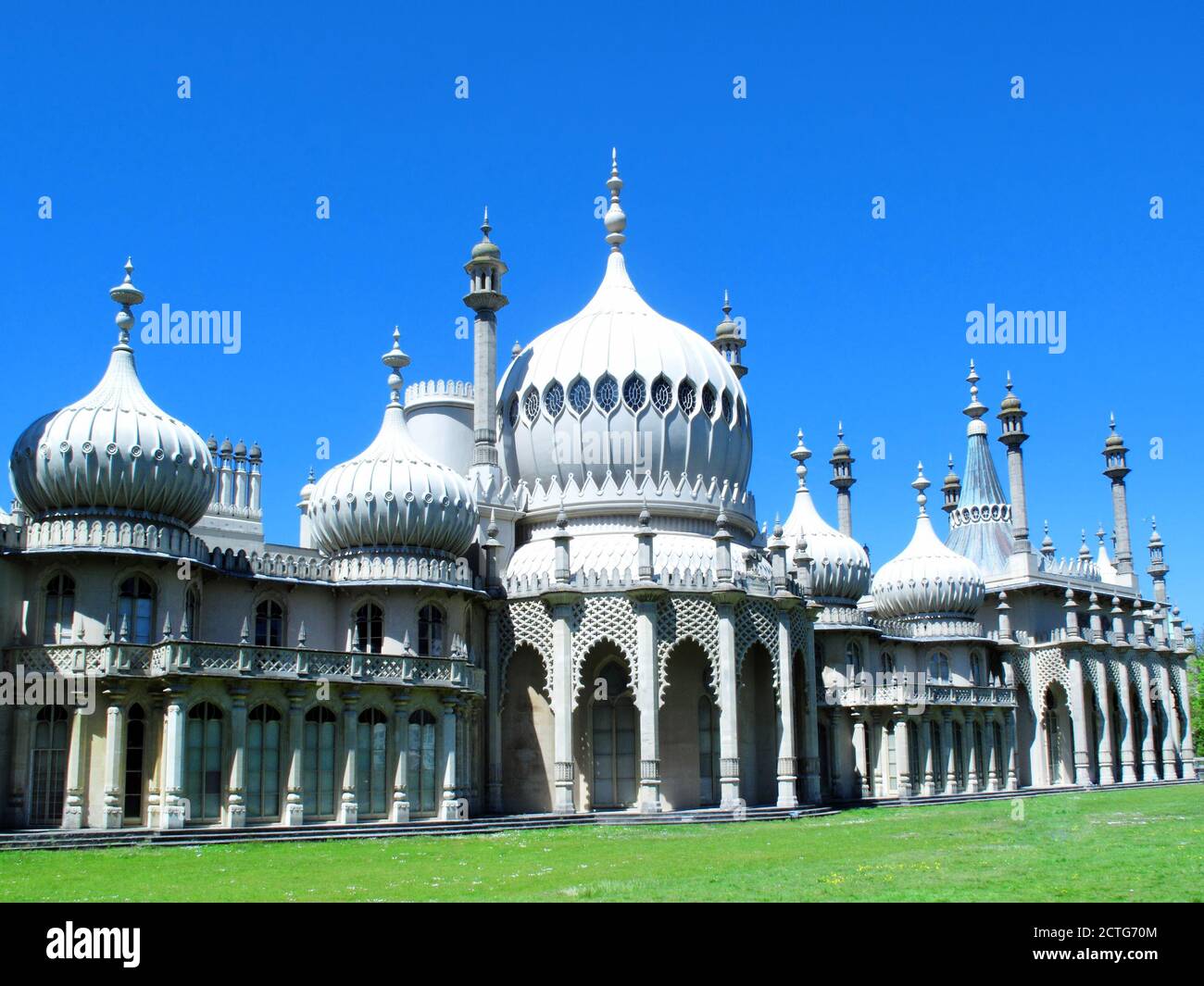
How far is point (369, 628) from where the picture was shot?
34594 mm

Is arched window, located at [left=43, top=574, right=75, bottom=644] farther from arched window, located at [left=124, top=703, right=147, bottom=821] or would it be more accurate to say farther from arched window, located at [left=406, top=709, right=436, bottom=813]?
arched window, located at [left=406, top=709, right=436, bottom=813]

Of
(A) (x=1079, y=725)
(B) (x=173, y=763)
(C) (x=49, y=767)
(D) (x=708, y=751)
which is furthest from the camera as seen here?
(A) (x=1079, y=725)

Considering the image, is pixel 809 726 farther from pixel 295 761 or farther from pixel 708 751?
pixel 295 761

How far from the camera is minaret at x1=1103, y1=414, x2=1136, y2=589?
67812 millimetres

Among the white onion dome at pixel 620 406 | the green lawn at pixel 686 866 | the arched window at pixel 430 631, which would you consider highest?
the white onion dome at pixel 620 406

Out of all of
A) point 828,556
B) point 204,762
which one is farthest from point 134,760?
point 828,556

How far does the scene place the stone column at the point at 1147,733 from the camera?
60.5 meters

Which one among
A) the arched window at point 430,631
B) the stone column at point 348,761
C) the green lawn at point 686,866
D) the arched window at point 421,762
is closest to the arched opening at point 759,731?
the green lawn at point 686,866

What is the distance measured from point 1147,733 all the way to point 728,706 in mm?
32685

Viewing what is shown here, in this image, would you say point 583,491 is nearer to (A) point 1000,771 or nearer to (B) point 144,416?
(B) point 144,416

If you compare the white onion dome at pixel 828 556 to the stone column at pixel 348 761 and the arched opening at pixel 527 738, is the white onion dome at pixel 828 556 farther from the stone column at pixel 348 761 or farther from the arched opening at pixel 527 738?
the stone column at pixel 348 761

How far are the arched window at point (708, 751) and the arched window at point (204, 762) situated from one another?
14.2 m

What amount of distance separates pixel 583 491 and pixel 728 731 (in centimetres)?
850

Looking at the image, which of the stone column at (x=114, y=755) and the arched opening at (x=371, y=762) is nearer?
the stone column at (x=114, y=755)
